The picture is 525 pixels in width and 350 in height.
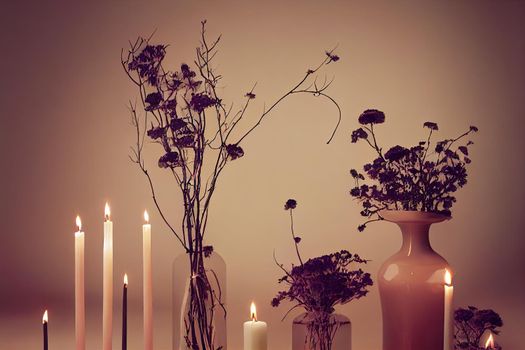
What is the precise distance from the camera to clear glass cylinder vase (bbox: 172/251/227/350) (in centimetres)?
189

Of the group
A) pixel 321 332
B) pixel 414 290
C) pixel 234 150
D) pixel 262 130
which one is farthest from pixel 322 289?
pixel 262 130

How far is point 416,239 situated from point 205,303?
20.0 inches

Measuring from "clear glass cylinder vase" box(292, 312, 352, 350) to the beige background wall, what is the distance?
0.77 m

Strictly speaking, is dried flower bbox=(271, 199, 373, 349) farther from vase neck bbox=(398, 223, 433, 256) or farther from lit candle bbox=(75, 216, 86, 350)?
lit candle bbox=(75, 216, 86, 350)

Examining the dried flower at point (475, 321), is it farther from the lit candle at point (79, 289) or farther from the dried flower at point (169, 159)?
the lit candle at point (79, 289)

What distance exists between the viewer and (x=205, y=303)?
6.21 feet

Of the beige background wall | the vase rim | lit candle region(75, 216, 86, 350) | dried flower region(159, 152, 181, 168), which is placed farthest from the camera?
the beige background wall

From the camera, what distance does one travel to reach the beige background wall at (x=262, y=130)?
269 cm

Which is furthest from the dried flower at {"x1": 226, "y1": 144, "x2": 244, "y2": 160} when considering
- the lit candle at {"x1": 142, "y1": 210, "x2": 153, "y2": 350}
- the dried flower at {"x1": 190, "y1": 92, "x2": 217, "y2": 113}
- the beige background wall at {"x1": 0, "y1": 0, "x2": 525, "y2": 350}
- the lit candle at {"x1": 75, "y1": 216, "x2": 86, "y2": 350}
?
the beige background wall at {"x1": 0, "y1": 0, "x2": 525, "y2": 350}

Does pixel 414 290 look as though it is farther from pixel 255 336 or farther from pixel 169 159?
pixel 169 159

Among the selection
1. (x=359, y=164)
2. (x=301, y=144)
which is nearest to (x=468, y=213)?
A: (x=359, y=164)

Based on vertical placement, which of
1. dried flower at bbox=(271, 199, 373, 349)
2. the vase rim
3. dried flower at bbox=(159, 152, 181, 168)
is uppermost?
dried flower at bbox=(159, 152, 181, 168)

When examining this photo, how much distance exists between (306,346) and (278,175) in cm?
102

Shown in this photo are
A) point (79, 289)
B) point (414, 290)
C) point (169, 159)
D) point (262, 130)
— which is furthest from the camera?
point (262, 130)
